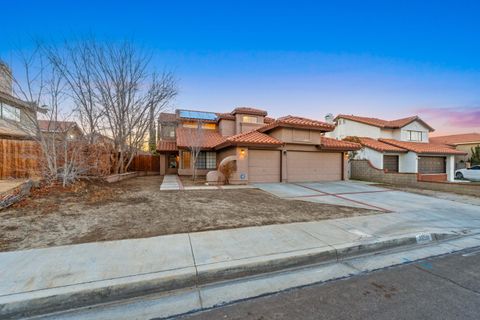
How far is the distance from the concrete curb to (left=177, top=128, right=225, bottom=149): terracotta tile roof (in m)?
12.7

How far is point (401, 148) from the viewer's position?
20.0 m

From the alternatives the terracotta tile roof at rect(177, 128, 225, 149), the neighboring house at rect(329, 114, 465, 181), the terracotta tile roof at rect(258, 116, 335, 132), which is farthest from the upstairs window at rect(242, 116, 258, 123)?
the neighboring house at rect(329, 114, 465, 181)

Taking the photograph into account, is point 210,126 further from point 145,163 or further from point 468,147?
point 468,147

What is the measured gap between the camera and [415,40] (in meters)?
12.8

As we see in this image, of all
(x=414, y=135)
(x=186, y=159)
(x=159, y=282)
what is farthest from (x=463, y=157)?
(x=159, y=282)

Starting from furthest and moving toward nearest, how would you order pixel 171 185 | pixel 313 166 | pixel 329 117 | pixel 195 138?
pixel 329 117 < pixel 195 138 < pixel 313 166 < pixel 171 185

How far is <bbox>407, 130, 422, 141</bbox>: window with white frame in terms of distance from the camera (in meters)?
23.3

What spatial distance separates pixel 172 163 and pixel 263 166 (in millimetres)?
11235

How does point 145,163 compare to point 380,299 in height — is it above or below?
above

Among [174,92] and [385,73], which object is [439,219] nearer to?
[385,73]

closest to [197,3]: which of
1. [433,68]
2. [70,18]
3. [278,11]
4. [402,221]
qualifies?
[278,11]

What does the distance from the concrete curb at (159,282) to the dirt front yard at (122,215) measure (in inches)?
70.1

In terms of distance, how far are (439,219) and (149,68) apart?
18337 mm

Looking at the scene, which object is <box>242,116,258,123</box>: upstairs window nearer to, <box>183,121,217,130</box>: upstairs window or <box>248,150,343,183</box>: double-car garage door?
<box>183,121,217,130</box>: upstairs window
